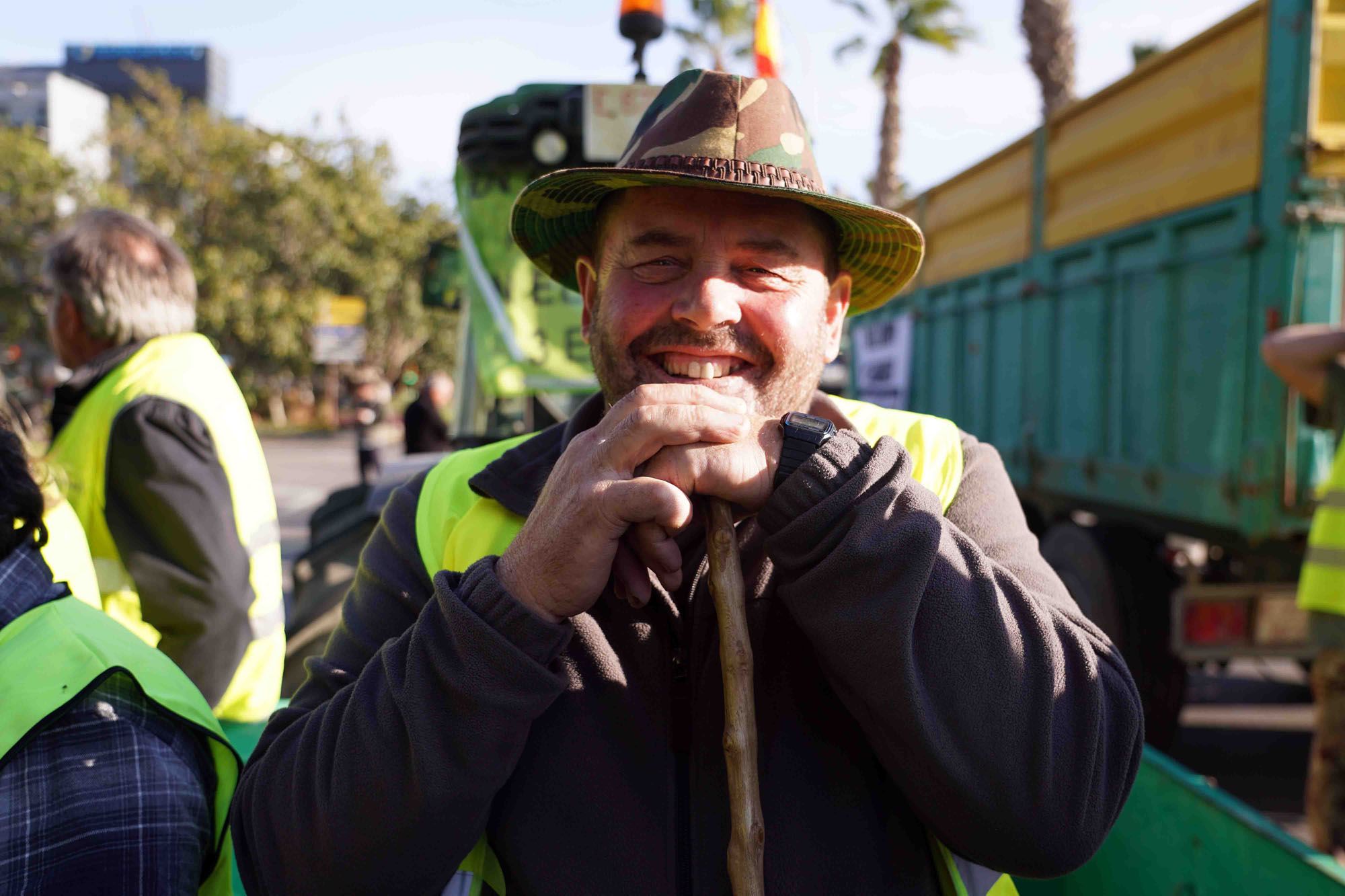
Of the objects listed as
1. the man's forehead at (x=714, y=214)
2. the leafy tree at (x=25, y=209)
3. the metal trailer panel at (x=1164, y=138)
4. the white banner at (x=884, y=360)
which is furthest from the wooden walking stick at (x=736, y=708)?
the leafy tree at (x=25, y=209)

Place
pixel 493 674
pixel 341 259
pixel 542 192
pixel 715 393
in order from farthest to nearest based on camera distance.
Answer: pixel 341 259
pixel 542 192
pixel 715 393
pixel 493 674

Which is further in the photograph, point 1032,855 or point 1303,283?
point 1303,283

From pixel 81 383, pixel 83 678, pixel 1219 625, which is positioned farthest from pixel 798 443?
pixel 1219 625

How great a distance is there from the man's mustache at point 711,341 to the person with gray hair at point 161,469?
163 centimetres

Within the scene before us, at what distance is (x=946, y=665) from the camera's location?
4.46 ft

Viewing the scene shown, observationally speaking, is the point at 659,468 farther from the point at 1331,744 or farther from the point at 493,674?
the point at 1331,744

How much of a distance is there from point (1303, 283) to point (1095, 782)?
11.5 ft

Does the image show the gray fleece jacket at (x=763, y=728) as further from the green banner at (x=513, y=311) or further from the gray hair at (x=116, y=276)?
the green banner at (x=513, y=311)

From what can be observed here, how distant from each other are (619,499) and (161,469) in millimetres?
1802

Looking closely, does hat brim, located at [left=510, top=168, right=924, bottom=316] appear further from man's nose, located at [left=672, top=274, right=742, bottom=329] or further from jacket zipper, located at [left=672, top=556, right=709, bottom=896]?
jacket zipper, located at [left=672, top=556, right=709, bottom=896]

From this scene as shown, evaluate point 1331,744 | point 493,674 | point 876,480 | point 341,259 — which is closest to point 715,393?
point 876,480

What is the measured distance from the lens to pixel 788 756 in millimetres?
1496

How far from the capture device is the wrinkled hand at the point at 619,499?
138cm

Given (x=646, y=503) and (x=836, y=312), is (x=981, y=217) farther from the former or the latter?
(x=646, y=503)
